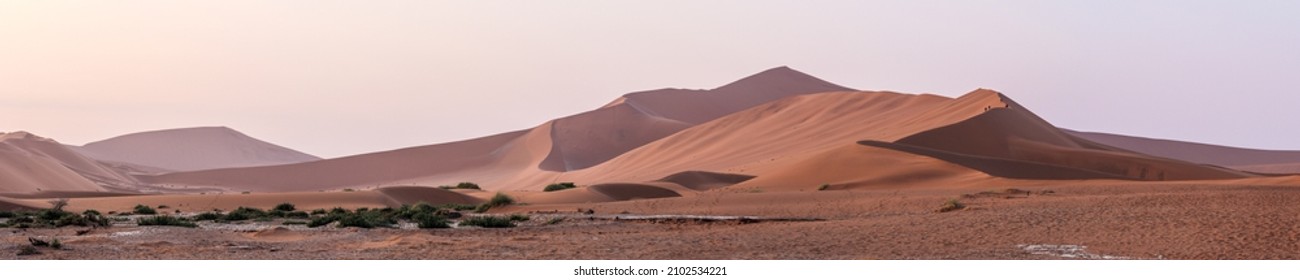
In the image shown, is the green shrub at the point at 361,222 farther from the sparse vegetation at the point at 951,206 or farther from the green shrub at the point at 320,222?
the sparse vegetation at the point at 951,206

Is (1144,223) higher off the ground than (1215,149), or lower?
lower

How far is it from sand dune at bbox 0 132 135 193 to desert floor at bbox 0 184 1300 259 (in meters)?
40.0

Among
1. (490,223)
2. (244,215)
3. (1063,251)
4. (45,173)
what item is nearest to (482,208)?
(244,215)

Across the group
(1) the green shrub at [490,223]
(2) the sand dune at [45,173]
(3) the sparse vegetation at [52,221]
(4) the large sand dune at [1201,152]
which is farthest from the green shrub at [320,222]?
(4) the large sand dune at [1201,152]

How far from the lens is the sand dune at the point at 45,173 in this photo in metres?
61.6

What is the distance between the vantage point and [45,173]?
7150cm

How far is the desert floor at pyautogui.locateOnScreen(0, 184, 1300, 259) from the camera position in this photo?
1552 centimetres

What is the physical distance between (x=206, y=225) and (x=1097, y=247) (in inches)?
594

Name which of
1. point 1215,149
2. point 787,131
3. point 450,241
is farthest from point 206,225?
point 1215,149

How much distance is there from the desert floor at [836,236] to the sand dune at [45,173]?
1573 inches

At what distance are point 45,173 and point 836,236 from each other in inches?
2501

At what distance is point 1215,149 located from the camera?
120 metres

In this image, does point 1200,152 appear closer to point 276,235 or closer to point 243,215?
point 243,215
